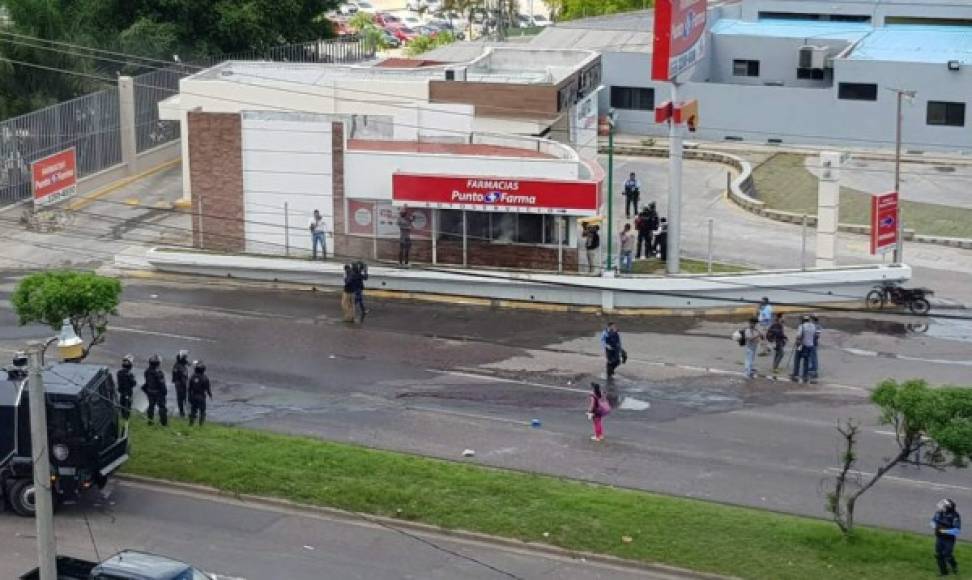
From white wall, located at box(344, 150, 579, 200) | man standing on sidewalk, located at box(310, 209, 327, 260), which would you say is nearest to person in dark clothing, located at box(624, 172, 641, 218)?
white wall, located at box(344, 150, 579, 200)

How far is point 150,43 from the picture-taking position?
58.3m

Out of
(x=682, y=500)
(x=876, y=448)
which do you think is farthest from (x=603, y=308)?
(x=682, y=500)

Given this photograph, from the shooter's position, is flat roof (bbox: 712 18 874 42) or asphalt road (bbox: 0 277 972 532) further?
flat roof (bbox: 712 18 874 42)

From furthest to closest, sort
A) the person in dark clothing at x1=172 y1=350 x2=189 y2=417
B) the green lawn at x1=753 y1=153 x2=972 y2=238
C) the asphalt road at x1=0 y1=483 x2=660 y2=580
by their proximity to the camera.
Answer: the green lawn at x1=753 y1=153 x2=972 y2=238 → the person in dark clothing at x1=172 y1=350 x2=189 y2=417 → the asphalt road at x1=0 y1=483 x2=660 y2=580

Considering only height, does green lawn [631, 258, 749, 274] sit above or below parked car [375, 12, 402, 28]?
below

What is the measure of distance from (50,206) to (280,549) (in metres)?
25.6

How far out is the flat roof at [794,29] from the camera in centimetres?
6556

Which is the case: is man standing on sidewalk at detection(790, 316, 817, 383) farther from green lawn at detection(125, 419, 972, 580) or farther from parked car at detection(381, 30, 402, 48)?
parked car at detection(381, 30, 402, 48)

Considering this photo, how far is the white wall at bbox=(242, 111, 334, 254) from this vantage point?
40.9 meters

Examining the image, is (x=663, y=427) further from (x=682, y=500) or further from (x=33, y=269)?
(x=33, y=269)

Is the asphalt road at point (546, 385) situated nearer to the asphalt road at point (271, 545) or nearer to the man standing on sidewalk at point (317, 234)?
the man standing on sidewalk at point (317, 234)

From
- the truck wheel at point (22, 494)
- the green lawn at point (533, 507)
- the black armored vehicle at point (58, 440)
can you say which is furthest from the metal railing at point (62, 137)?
the truck wheel at point (22, 494)

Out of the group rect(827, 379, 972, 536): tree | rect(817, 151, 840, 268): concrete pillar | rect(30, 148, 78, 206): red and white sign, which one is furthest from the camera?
rect(30, 148, 78, 206): red and white sign

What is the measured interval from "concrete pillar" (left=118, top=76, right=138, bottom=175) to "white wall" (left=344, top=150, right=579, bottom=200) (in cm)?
1307
